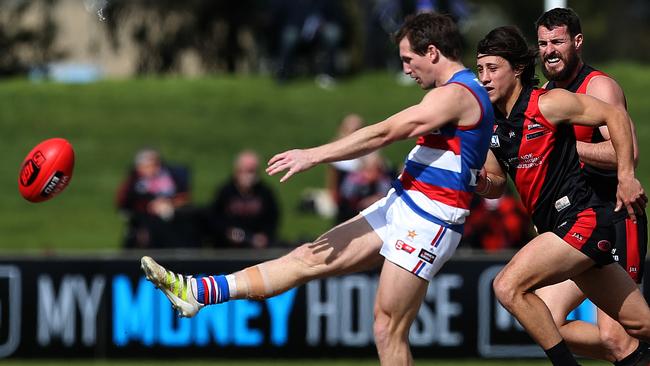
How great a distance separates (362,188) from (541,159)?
19.5 ft

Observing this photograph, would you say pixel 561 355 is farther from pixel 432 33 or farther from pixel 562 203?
pixel 432 33

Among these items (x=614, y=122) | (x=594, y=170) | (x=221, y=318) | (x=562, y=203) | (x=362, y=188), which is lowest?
(x=221, y=318)

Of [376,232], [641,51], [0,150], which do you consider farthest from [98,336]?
[641,51]

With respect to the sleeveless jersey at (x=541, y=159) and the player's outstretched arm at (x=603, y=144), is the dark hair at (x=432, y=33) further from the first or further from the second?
the player's outstretched arm at (x=603, y=144)

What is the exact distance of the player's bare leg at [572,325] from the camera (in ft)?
25.5

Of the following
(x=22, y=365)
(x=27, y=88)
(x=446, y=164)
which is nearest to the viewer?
(x=446, y=164)

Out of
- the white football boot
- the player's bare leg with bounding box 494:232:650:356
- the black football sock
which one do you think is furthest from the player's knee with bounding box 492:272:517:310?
the white football boot

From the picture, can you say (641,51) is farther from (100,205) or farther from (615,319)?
(615,319)

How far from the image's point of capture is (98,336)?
37.7ft

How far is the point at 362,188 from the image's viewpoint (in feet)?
43.1

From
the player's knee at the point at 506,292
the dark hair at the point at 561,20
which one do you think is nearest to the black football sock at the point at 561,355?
the player's knee at the point at 506,292

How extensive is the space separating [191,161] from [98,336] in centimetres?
660

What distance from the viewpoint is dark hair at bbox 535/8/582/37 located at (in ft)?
24.2

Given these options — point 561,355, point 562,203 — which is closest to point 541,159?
point 562,203
